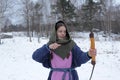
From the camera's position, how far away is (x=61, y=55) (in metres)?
3.83

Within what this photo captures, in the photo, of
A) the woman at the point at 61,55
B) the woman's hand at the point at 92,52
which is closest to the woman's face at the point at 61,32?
the woman at the point at 61,55

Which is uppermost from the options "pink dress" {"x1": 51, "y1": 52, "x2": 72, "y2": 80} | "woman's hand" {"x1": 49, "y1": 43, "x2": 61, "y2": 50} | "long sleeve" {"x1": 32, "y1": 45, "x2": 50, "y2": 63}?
"woman's hand" {"x1": 49, "y1": 43, "x2": 61, "y2": 50}

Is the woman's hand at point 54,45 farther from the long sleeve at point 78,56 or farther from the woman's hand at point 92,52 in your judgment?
the woman's hand at point 92,52

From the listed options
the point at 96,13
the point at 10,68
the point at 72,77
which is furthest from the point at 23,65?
the point at 96,13

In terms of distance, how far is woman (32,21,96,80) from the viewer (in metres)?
3.81

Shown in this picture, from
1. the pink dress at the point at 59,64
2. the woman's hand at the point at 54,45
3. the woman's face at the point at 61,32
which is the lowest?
the pink dress at the point at 59,64

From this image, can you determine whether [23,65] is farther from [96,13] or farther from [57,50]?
[96,13]

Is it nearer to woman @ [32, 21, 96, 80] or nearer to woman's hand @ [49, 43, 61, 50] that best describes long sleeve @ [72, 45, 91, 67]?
woman @ [32, 21, 96, 80]

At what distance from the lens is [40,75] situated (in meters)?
9.93

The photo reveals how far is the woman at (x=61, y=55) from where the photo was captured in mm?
3809

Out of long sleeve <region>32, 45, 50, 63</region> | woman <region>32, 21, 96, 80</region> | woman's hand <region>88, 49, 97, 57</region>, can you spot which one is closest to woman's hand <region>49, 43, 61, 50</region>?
woman <region>32, 21, 96, 80</region>

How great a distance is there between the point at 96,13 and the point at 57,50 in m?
48.5

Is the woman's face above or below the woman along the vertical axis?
above

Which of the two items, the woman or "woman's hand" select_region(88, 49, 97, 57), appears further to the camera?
the woman
